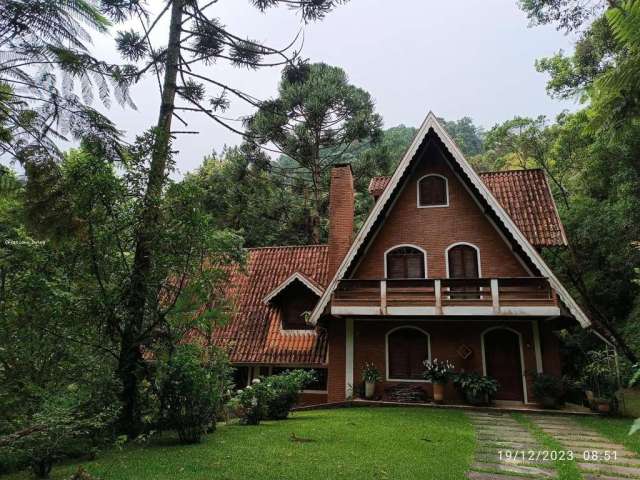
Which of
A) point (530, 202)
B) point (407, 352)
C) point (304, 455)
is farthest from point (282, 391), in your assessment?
point (530, 202)

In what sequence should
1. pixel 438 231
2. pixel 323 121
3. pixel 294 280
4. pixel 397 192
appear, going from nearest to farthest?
pixel 438 231 → pixel 397 192 → pixel 294 280 → pixel 323 121

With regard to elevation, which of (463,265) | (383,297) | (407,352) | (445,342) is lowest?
(407,352)

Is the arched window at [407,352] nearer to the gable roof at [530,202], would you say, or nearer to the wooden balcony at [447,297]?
the wooden balcony at [447,297]

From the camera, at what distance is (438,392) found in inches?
524

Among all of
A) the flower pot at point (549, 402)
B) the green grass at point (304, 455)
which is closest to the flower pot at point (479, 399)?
the flower pot at point (549, 402)

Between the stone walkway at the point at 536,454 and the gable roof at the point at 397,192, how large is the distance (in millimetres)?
5117

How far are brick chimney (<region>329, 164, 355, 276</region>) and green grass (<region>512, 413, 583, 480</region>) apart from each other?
760 centimetres

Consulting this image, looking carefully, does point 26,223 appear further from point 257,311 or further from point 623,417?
point 623,417

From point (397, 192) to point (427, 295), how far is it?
3928 millimetres

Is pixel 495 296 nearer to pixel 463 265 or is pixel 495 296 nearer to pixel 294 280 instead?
pixel 463 265

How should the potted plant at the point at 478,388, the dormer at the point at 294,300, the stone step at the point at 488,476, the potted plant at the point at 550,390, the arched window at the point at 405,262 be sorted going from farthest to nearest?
1. the dormer at the point at 294,300
2. the arched window at the point at 405,262
3. the potted plant at the point at 478,388
4. the potted plant at the point at 550,390
5. the stone step at the point at 488,476

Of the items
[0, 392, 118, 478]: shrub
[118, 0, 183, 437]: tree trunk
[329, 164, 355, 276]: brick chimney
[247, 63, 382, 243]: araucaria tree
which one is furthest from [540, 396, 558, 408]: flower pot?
[247, 63, 382, 243]: araucaria tree

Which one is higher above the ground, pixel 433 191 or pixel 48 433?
pixel 433 191

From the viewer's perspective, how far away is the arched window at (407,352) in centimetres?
1439
